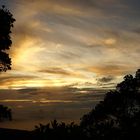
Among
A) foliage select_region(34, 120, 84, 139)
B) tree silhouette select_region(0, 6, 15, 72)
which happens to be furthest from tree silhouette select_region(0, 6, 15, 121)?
foliage select_region(34, 120, 84, 139)

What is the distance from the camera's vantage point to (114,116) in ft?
146

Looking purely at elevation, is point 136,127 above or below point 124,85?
below

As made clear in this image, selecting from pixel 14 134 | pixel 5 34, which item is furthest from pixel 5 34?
pixel 14 134

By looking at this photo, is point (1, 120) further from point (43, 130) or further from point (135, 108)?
point (135, 108)

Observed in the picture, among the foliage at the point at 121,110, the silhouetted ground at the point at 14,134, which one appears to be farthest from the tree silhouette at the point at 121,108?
the silhouetted ground at the point at 14,134

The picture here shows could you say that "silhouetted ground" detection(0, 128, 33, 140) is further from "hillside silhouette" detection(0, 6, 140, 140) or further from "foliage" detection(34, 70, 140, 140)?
"foliage" detection(34, 70, 140, 140)

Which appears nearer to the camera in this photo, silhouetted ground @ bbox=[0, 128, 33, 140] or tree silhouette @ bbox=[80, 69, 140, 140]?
silhouetted ground @ bbox=[0, 128, 33, 140]

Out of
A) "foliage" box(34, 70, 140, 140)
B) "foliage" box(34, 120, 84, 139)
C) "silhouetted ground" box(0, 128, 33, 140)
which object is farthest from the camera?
"foliage" box(34, 70, 140, 140)

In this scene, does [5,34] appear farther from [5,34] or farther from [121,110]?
[121,110]

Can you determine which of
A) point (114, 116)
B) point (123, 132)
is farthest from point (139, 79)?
point (123, 132)

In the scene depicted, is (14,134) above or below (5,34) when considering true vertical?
below

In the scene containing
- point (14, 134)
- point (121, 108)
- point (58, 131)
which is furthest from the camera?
point (121, 108)

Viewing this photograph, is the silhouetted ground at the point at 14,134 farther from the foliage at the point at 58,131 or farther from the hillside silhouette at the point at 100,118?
the foliage at the point at 58,131

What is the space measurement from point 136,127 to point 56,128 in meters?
12.4
